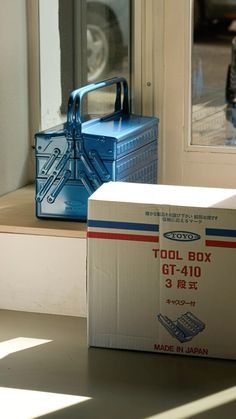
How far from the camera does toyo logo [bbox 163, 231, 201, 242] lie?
2.94 m

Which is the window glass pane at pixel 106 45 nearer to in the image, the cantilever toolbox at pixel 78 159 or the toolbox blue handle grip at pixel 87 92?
the toolbox blue handle grip at pixel 87 92

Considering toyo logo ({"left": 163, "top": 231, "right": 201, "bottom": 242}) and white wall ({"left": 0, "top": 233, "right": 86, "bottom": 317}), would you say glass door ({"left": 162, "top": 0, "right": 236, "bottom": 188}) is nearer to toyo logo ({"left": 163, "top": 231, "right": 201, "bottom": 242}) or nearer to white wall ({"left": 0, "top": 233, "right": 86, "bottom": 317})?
white wall ({"left": 0, "top": 233, "right": 86, "bottom": 317})

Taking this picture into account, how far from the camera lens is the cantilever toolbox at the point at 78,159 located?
3307 millimetres

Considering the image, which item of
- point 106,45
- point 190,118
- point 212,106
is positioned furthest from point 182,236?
point 106,45

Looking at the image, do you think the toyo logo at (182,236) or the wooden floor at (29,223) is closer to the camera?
the toyo logo at (182,236)

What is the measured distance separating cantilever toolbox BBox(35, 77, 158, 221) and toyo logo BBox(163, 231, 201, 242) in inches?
17.2

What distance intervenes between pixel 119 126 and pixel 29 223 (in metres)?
0.46

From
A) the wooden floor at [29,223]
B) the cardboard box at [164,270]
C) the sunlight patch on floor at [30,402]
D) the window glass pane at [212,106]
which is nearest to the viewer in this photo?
the sunlight patch on floor at [30,402]

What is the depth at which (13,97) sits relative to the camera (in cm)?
381

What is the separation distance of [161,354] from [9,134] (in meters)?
1.17

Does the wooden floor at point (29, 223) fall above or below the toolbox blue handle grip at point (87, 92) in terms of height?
below

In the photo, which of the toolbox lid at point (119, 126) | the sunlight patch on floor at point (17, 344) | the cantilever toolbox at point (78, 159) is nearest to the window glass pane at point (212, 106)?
the toolbox lid at point (119, 126)

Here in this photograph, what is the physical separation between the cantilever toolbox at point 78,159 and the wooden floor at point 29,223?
0.05 meters

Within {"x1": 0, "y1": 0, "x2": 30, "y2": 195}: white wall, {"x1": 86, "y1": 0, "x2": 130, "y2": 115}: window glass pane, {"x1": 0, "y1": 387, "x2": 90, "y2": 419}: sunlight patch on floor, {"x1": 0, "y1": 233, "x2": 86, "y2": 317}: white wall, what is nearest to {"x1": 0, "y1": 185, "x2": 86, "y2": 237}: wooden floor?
{"x1": 0, "y1": 233, "x2": 86, "y2": 317}: white wall
